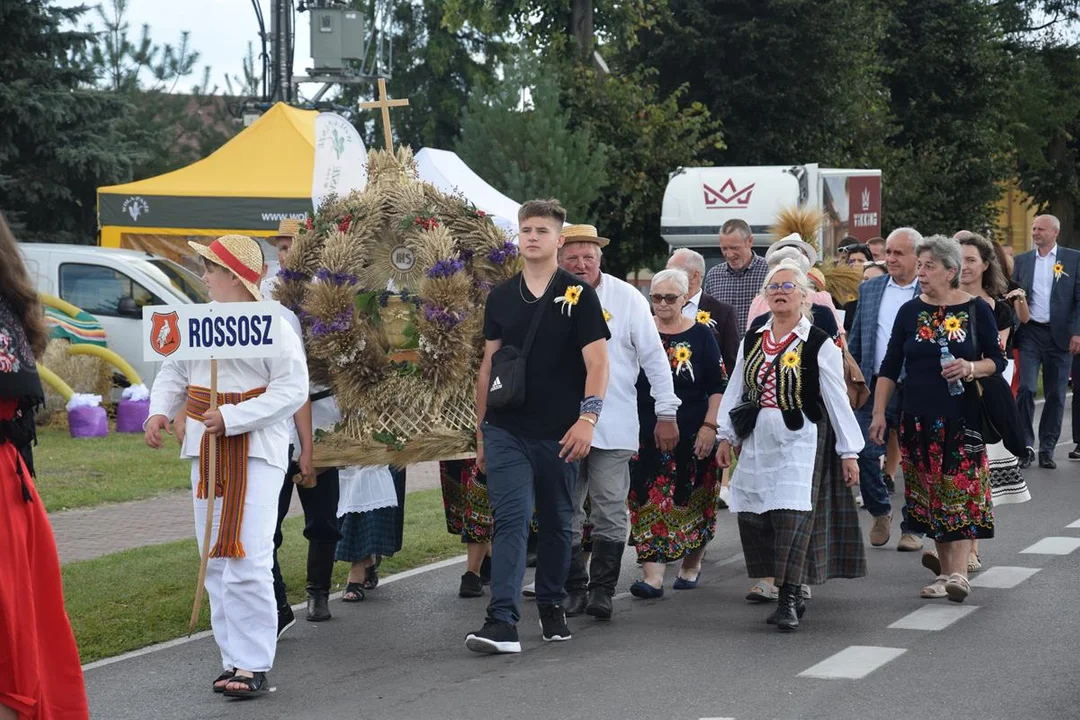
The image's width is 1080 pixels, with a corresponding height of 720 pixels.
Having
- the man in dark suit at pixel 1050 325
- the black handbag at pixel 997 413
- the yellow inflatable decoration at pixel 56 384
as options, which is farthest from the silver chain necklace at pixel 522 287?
the yellow inflatable decoration at pixel 56 384

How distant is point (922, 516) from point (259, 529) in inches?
148

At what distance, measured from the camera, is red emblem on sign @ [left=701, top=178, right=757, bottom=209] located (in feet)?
68.2

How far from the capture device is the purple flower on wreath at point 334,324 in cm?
793

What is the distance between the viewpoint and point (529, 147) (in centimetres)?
2555

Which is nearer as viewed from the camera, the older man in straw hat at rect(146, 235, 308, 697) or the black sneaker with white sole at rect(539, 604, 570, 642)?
the older man in straw hat at rect(146, 235, 308, 697)

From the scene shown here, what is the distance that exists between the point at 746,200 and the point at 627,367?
42.0 ft

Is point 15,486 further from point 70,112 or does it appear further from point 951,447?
point 70,112

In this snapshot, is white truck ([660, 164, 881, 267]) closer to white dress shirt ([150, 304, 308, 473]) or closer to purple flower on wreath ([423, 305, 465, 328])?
purple flower on wreath ([423, 305, 465, 328])

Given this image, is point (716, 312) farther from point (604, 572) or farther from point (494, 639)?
point (494, 639)

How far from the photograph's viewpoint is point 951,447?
8.59 metres

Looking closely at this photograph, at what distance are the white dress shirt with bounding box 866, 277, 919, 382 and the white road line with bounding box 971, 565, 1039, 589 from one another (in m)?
2.07

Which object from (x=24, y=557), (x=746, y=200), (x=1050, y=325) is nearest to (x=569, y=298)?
(x=24, y=557)

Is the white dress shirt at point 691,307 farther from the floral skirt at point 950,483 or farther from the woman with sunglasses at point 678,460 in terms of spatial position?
the floral skirt at point 950,483

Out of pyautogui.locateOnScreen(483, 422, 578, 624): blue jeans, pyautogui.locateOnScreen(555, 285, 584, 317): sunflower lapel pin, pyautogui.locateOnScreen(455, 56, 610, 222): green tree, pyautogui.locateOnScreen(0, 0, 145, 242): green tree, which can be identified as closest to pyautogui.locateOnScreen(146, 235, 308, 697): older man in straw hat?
pyautogui.locateOnScreen(483, 422, 578, 624): blue jeans
